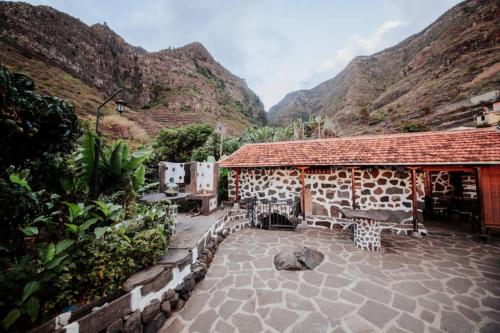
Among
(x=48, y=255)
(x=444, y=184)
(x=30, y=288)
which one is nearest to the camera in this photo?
(x=30, y=288)

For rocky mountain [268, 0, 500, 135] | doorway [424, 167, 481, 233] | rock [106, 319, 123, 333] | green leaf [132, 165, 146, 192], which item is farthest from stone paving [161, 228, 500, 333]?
rocky mountain [268, 0, 500, 135]

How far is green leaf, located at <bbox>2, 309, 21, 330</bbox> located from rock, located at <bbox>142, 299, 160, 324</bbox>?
1411 millimetres

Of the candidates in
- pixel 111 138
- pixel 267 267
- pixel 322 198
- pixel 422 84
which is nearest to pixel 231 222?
pixel 267 267

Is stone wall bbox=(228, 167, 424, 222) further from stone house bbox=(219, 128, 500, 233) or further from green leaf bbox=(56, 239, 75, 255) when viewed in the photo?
green leaf bbox=(56, 239, 75, 255)

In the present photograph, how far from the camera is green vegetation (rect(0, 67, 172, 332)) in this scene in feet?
6.95

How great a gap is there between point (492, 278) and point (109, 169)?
850 centimetres

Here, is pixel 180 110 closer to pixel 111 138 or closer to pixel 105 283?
pixel 111 138

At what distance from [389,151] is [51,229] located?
10.2 meters

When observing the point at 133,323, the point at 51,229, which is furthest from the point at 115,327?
the point at 51,229

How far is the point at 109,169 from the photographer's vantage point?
155 inches

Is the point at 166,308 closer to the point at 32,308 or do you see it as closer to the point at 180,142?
the point at 32,308

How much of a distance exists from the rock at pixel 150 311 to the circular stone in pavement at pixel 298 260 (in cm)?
273

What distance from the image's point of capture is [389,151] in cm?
768

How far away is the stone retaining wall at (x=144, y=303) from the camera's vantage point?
232cm
